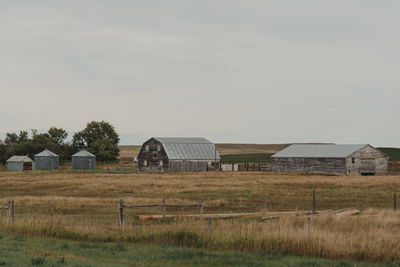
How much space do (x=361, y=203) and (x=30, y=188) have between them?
3470 centimetres

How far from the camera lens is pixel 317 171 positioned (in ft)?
286

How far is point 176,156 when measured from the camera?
92688mm

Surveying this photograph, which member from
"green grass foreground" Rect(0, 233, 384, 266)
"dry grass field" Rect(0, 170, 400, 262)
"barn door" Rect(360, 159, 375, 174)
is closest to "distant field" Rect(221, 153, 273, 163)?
"barn door" Rect(360, 159, 375, 174)

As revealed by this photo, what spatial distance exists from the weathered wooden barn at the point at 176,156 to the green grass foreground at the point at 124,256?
72.9 meters

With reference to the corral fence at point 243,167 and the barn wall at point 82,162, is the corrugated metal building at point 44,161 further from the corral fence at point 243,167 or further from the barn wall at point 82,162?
the corral fence at point 243,167

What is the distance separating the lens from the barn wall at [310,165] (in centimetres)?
8444

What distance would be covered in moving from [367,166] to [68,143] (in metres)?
92.7

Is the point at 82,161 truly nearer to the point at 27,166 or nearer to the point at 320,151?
the point at 27,166

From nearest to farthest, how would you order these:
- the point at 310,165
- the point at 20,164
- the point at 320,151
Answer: the point at 310,165 → the point at 320,151 → the point at 20,164

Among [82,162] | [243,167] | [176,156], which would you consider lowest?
[243,167]

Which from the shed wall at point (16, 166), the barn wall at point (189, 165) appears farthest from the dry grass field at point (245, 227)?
the shed wall at point (16, 166)

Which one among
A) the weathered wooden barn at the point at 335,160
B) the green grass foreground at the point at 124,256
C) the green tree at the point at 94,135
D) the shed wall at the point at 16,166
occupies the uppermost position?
the green tree at the point at 94,135

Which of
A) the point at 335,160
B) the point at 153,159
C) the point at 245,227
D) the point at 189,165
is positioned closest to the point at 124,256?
the point at 245,227

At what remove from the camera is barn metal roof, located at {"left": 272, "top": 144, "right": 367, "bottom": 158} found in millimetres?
85812
